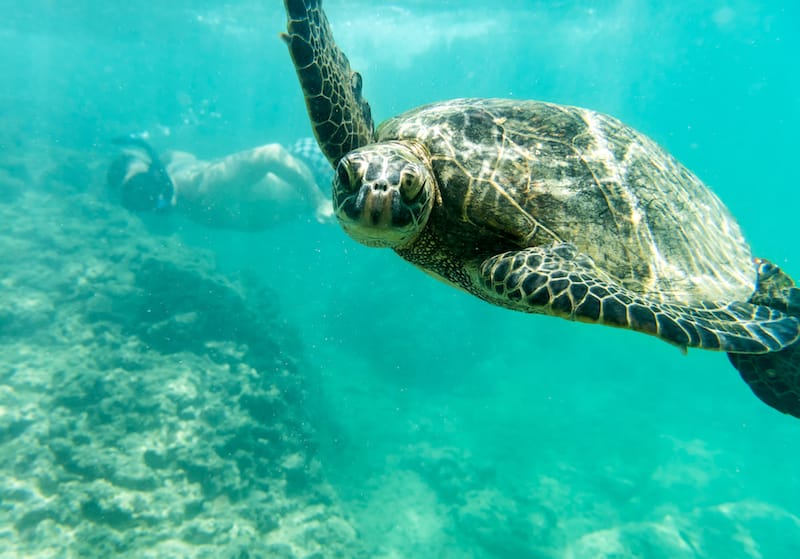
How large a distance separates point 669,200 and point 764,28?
1978 inches

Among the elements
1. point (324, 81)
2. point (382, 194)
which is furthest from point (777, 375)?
point (324, 81)

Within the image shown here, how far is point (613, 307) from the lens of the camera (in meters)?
2.20

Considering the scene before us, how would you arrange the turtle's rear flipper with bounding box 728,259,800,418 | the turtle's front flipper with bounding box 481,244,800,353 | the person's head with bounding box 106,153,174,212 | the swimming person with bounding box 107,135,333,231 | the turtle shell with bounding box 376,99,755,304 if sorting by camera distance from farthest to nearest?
the person's head with bounding box 106,153,174,212 < the swimming person with bounding box 107,135,333,231 < the turtle's rear flipper with bounding box 728,259,800,418 < the turtle shell with bounding box 376,99,755,304 < the turtle's front flipper with bounding box 481,244,800,353

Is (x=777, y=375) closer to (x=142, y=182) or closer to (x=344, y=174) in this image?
(x=344, y=174)

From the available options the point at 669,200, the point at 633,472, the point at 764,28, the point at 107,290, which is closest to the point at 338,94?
the point at 669,200

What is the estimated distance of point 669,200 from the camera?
3.33 metres

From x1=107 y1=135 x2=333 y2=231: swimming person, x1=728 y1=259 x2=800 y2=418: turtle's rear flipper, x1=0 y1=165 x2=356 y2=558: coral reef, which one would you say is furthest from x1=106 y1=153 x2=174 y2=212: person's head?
x1=728 y1=259 x2=800 y2=418: turtle's rear flipper

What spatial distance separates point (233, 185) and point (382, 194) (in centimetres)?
1505

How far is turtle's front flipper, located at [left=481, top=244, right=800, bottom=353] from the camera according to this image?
2.17 metres

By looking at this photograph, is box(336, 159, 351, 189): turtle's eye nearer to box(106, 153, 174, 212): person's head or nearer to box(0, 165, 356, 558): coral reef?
box(0, 165, 356, 558): coral reef

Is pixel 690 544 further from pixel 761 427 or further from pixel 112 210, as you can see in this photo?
pixel 112 210

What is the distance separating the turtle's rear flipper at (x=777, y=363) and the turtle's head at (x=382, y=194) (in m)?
2.65

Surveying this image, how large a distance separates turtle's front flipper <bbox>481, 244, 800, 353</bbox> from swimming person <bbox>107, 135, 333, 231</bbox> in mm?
14379

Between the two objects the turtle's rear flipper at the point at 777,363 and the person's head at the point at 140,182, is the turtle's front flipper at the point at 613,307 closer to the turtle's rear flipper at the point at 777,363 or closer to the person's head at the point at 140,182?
the turtle's rear flipper at the point at 777,363
